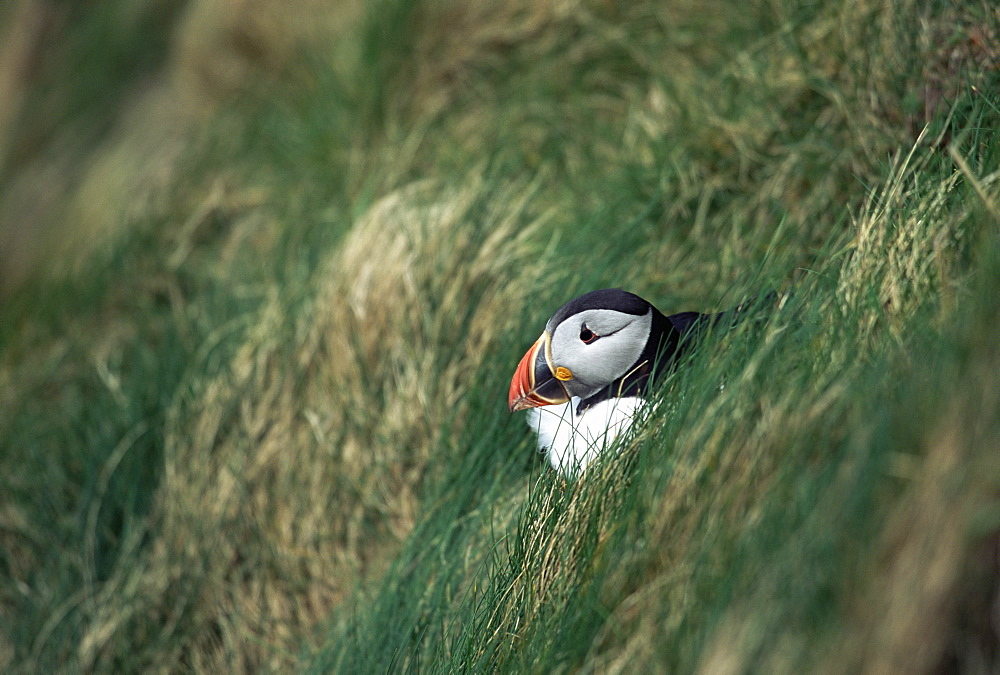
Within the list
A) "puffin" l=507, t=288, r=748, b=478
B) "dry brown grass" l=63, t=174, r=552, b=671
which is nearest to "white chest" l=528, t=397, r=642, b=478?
"puffin" l=507, t=288, r=748, b=478

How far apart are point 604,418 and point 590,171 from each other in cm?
134

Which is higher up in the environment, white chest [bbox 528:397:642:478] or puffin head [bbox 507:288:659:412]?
puffin head [bbox 507:288:659:412]

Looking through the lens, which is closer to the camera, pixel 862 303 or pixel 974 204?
pixel 974 204

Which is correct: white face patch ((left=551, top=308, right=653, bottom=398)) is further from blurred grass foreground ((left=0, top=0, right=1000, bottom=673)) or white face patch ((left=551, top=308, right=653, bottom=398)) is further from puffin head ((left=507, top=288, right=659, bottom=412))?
blurred grass foreground ((left=0, top=0, right=1000, bottom=673))

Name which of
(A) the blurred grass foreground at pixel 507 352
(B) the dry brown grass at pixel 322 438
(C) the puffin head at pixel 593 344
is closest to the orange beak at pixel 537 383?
(C) the puffin head at pixel 593 344

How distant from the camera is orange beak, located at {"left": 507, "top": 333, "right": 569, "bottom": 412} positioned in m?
2.00

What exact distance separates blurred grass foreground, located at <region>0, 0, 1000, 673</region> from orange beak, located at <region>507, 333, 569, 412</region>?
Answer: 0.53 ft

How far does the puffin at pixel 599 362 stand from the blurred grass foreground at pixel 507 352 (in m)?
0.13

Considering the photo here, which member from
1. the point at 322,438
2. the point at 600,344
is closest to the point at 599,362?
the point at 600,344

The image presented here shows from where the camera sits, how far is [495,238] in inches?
107

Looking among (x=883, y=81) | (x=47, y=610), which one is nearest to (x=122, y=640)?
(x=47, y=610)

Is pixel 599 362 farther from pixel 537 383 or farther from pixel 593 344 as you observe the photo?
pixel 537 383

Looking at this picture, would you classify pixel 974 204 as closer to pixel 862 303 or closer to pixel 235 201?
pixel 862 303

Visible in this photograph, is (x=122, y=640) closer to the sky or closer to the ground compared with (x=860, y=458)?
closer to the ground
